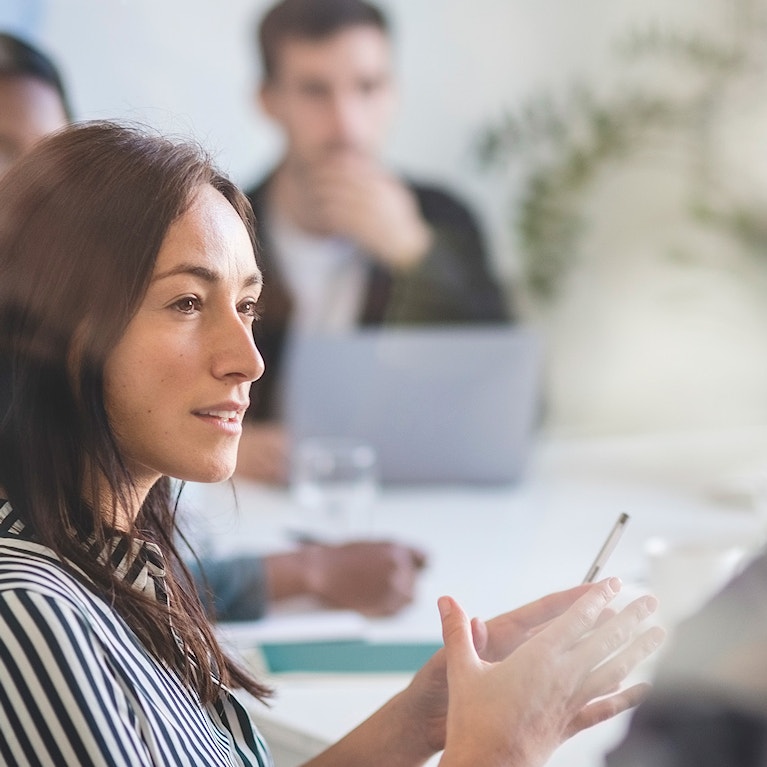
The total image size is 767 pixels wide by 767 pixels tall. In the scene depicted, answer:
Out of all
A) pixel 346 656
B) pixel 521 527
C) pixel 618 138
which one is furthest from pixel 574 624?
pixel 618 138

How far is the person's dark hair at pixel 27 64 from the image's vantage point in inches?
75.1

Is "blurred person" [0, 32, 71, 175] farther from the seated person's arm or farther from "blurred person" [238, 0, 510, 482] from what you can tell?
"blurred person" [238, 0, 510, 482]

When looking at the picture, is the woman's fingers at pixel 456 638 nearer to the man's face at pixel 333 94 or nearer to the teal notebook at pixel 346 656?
the teal notebook at pixel 346 656

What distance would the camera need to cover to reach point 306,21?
2.85m

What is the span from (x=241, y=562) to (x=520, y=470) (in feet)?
2.31

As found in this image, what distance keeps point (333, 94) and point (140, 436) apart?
2.29m

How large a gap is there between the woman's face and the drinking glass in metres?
0.96

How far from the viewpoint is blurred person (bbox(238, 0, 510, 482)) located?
9.21ft

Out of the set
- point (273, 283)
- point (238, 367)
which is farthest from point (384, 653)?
point (273, 283)

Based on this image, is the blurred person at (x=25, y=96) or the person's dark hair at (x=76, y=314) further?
the blurred person at (x=25, y=96)

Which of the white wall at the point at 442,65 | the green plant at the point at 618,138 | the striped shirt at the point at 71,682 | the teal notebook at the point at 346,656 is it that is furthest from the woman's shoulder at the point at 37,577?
the green plant at the point at 618,138

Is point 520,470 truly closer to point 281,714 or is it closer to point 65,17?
point 281,714

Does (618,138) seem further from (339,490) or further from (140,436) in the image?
(140,436)

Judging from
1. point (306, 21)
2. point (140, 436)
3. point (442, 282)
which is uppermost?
point (306, 21)
